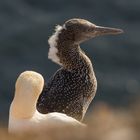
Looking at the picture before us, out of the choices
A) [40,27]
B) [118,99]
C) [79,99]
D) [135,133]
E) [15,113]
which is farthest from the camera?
[40,27]

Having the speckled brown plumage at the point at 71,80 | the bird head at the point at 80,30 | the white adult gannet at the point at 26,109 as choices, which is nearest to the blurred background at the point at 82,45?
the bird head at the point at 80,30

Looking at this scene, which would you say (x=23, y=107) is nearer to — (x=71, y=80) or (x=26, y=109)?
(x=26, y=109)

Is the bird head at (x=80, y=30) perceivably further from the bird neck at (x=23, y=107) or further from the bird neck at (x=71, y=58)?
the bird neck at (x=23, y=107)

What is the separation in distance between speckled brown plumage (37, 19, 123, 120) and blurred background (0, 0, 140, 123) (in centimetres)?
1043

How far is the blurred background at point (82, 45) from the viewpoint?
73.9ft

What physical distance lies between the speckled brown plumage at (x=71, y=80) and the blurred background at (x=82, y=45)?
1043 centimetres

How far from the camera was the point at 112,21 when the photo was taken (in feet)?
78.6

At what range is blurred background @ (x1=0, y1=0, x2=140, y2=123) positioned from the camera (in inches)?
886

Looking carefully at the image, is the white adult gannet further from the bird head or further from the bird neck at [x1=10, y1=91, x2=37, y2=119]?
the bird head

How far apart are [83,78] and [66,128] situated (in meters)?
7.39

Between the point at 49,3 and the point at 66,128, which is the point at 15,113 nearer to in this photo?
the point at 66,128

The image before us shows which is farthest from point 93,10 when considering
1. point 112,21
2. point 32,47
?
point 32,47

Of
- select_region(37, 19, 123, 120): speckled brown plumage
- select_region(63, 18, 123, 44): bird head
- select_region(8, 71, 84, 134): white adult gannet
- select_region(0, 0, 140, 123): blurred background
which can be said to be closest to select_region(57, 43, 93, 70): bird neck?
select_region(37, 19, 123, 120): speckled brown plumage

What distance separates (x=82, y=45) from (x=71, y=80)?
12.6 m
